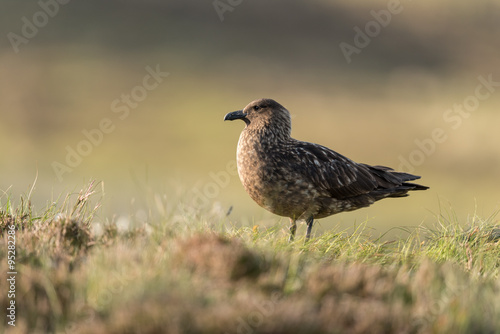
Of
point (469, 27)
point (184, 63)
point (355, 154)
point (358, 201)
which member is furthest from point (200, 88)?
point (358, 201)

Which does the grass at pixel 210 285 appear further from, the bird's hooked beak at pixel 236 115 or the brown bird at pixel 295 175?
the bird's hooked beak at pixel 236 115

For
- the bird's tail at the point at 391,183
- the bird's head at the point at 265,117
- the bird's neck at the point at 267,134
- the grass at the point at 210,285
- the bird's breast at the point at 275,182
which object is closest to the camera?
the grass at the point at 210,285

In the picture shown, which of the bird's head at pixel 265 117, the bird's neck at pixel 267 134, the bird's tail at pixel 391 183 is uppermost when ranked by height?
the bird's head at pixel 265 117

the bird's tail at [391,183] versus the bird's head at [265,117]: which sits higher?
the bird's head at [265,117]

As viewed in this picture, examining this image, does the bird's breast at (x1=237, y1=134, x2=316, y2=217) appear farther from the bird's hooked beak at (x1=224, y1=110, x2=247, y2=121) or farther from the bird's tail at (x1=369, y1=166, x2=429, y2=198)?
the bird's tail at (x1=369, y1=166, x2=429, y2=198)

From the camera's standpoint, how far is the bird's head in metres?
7.82

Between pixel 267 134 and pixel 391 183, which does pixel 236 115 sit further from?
pixel 391 183

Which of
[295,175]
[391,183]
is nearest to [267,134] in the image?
[295,175]

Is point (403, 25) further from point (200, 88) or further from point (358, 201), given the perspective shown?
point (358, 201)

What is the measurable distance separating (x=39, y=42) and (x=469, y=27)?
43.3 metres

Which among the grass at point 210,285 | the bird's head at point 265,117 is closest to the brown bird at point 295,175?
the bird's head at point 265,117

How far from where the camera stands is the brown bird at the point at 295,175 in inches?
284

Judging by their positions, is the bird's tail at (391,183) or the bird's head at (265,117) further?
the bird's tail at (391,183)

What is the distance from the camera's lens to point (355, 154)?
59.8 m
